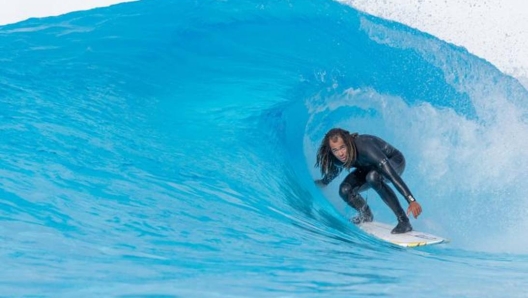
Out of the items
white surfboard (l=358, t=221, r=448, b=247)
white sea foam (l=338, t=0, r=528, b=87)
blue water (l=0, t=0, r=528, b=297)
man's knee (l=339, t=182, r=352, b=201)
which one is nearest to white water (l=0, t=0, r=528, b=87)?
white sea foam (l=338, t=0, r=528, b=87)

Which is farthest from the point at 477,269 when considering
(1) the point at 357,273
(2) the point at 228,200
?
(2) the point at 228,200

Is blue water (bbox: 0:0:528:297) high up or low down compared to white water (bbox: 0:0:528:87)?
down

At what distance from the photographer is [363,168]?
4902mm

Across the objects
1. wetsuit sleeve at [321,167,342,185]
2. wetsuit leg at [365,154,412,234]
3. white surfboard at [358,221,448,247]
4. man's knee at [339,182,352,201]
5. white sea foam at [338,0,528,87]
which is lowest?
white surfboard at [358,221,448,247]

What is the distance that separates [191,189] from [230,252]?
1.10 metres

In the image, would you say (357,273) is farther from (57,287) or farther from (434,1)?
(434,1)

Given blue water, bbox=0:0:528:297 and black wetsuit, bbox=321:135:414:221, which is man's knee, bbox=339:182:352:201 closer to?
black wetsuit, bbox=321:135:414:221

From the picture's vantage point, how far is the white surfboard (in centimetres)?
442

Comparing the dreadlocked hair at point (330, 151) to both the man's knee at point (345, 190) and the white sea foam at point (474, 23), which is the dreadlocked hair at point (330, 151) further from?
the white sea foam at point (474, 23)

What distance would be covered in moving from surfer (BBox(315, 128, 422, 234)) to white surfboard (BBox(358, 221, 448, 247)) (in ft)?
0.23

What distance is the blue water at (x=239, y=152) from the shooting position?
297 centimetres

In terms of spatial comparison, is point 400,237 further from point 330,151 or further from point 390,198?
point 330,151

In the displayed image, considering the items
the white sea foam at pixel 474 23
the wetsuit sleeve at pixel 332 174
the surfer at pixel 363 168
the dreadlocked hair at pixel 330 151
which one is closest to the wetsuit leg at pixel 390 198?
the surfer at pixel 363 168

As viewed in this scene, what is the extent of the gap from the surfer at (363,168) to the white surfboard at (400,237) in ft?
0.23
